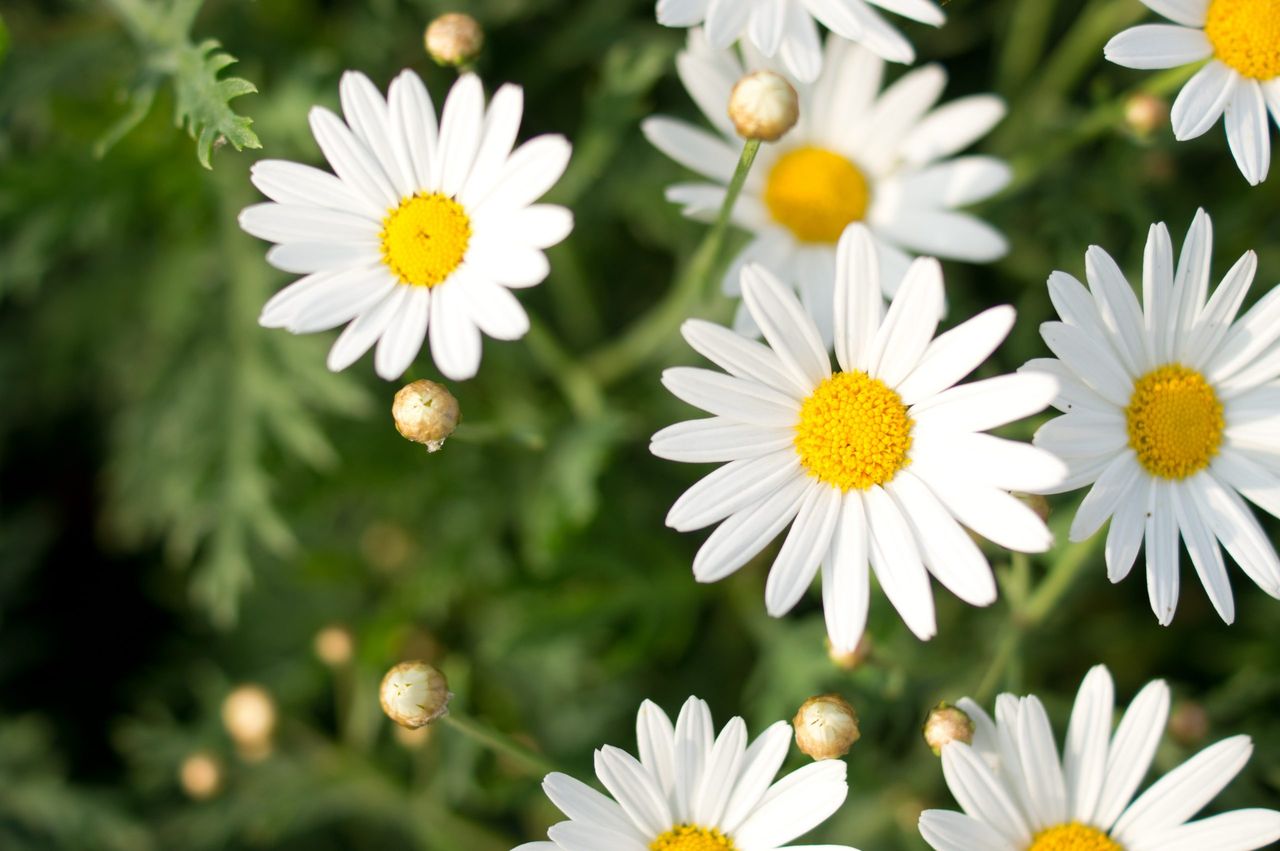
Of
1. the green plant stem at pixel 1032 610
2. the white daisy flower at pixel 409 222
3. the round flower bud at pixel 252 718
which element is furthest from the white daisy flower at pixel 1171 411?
the round flower bud at pixel 252 718

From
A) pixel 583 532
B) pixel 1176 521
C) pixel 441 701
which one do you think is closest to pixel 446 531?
pixel 583 532

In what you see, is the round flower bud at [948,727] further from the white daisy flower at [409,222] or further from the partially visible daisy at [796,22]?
the partially visible daisy at [796,22]

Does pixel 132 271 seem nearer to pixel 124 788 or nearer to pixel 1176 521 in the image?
pixel 124 788

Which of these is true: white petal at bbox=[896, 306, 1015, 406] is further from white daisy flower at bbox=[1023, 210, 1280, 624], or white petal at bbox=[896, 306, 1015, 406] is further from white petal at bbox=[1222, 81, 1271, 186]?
white petal at bbox=[1222, 81, 1271, 186]

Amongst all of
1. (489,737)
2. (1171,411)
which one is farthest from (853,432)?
(489,737)

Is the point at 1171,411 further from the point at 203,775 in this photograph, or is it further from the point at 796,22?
the point at 203,775

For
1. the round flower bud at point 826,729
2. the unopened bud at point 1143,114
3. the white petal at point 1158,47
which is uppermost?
the unopened bud at point 1143,114
